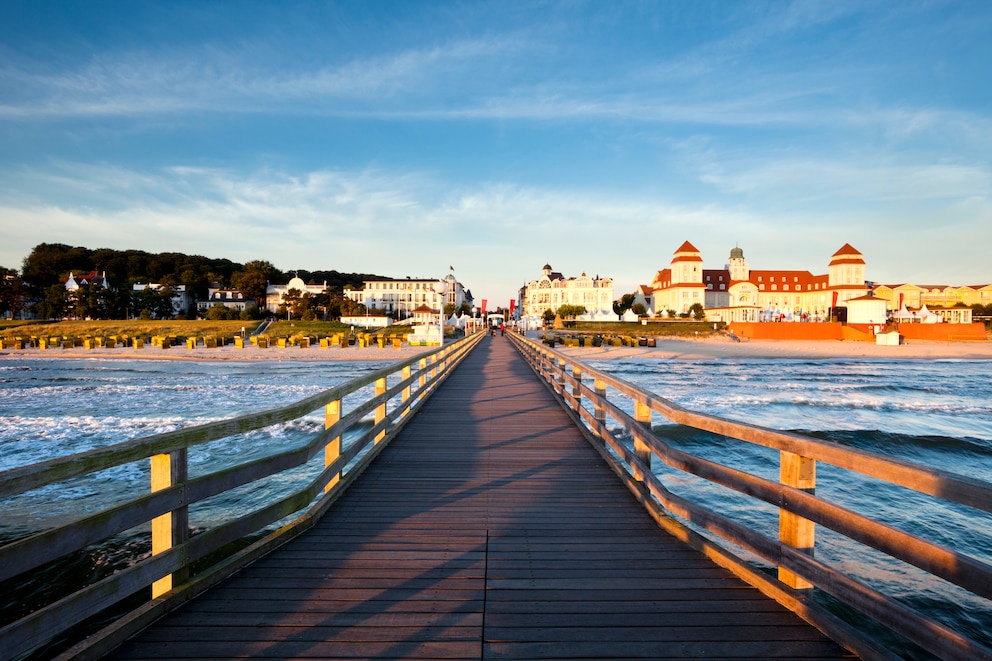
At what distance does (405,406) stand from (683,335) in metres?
70.0

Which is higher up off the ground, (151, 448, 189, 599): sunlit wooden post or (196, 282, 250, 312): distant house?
(196, 282, 250, 312): distant house

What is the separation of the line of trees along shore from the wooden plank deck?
303ft

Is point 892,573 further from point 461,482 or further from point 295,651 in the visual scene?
point 295,651

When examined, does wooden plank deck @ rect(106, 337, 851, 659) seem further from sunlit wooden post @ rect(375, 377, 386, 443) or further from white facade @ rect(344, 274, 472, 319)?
white facade @ rect(344, 274, 472, 319)

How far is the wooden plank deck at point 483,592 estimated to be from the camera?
2633 mm

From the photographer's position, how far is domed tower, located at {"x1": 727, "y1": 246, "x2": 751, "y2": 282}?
117 meters

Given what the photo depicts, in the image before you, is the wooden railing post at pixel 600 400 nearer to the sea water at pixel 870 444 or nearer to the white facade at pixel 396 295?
the sea water at pixel 870 444

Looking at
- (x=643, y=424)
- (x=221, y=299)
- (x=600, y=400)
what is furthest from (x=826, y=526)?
(x=221, y=299)

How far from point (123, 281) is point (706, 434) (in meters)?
150

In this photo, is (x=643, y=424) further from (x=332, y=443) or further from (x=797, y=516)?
(x=332, y=443)

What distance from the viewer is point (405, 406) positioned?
8.56m

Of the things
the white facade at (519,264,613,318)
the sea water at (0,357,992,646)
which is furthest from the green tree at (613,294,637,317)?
the sea water at (0,357,992,646)

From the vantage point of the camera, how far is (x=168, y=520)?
2.87 m

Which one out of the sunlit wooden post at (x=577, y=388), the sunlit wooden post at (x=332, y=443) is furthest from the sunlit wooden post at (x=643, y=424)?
the sunlit wooden post at (x=577, y=388)
